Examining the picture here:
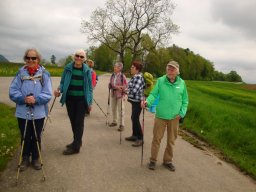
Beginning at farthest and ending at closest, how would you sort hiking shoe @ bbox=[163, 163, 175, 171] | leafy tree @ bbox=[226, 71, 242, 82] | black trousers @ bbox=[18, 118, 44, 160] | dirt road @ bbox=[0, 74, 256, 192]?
1. leafy tree @ bbox=[226, 71, 242, 82]
2. hiking shoe @ bbox=[163, 163, 175, 171]
3. black trousers @ bbox=[18, 118, 44, 160]
4. dirt road @ bbox=[0, 74, 256, 192]

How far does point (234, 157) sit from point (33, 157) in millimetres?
4959

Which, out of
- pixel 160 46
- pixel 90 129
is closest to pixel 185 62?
pixel 160 46

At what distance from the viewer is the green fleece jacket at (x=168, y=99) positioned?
22.0 ft

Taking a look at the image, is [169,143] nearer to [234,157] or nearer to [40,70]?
[234,157]

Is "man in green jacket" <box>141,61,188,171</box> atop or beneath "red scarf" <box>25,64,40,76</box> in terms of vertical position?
beneath

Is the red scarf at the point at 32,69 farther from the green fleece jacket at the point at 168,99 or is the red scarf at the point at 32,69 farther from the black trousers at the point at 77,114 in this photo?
the green fleece jacket at the point at 168,99

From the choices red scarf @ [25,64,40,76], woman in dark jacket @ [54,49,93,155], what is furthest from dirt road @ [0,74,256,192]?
red scarf @ [25,64,40,76]

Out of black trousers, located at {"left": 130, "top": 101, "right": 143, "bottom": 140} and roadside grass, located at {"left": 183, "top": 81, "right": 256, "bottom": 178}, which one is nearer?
roadside grass, located at {"left": 183, "top": 81, "right": 256, "bottom": 178}

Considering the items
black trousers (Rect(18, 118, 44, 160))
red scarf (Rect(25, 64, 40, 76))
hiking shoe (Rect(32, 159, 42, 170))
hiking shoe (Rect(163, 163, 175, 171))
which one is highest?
red scarf (Rect(25, 64, 40, 76))

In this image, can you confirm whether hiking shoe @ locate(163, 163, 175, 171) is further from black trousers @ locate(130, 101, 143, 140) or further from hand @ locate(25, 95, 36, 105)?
hand @ locate(25, 95, 36, 105)

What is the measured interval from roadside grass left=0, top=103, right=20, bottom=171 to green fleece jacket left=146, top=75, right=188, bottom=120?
3152 millimetres

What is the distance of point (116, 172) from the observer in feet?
20.8

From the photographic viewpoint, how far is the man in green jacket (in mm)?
6691

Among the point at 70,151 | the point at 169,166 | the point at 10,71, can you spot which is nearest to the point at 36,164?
the point at 70,151
